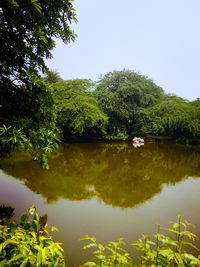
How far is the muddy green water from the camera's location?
25.4ft

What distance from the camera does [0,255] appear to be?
2762mm

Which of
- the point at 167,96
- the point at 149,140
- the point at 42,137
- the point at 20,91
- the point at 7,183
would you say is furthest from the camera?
the point at 167,96

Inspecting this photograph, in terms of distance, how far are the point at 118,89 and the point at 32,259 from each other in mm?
25712

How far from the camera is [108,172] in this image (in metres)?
14.2

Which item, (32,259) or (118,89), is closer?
(32,259)

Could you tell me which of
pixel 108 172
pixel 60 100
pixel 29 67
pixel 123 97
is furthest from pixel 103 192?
pixel 123 97

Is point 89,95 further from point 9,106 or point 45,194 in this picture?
point 9,106

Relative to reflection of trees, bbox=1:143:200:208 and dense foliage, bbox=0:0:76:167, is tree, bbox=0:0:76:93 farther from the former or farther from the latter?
reflection of trees, bbox=1:143:200:208

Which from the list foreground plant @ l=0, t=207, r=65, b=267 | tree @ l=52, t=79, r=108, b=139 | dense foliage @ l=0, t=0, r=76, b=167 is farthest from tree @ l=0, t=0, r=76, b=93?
tree @ l=52, t=79, r=108, b=139

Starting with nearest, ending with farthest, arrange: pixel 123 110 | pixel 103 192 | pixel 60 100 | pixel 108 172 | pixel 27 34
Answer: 1. pixel 27 34
2. pixel 103 192
3. pixel 108 172
4. pixel 60 100
5. pixel 123 110

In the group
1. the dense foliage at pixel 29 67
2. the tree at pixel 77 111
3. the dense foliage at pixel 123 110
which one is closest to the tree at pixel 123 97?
the dense foliage at pixel 123 110

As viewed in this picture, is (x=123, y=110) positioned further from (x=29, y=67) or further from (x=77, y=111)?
(x=29, y=67)

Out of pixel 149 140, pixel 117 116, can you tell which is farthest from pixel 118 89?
pixel 149 140

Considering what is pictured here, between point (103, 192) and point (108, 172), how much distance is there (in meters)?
3.21
